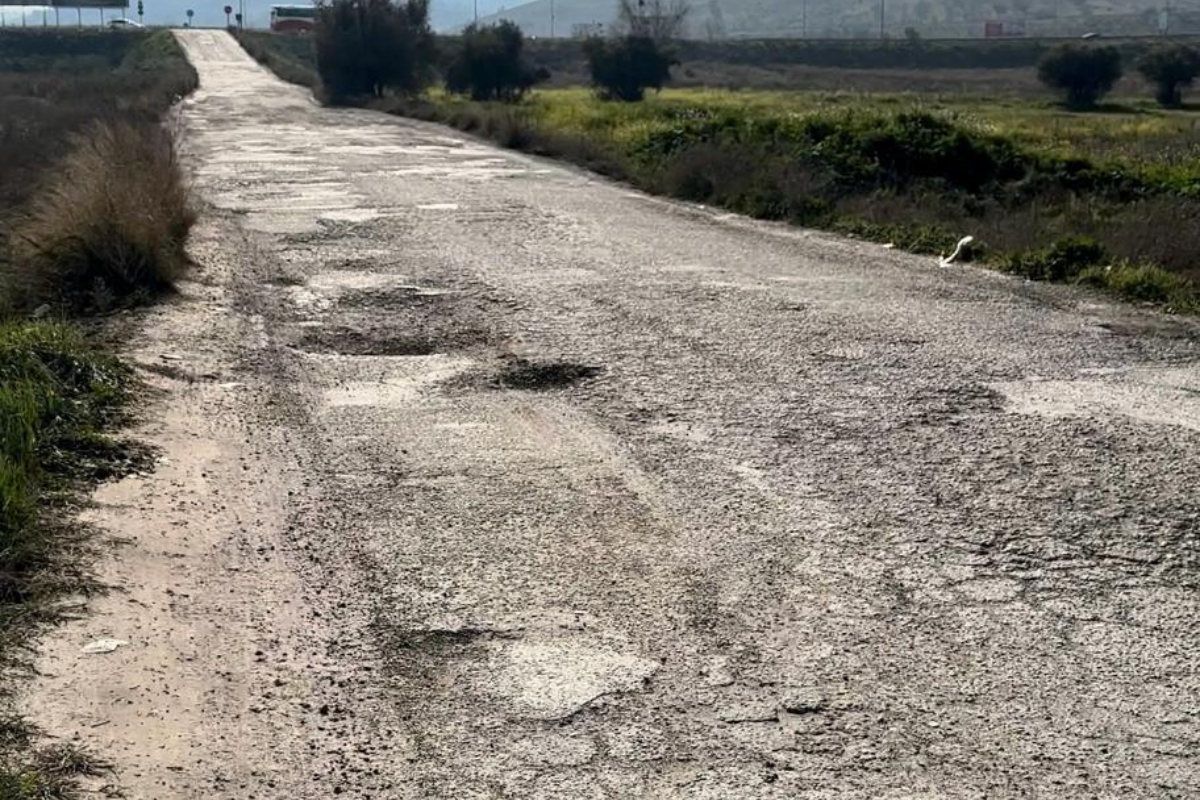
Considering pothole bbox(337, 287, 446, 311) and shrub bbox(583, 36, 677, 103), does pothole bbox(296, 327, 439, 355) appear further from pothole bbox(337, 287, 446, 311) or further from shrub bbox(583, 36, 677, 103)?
shrub bbox(583, 36, 677, 103)

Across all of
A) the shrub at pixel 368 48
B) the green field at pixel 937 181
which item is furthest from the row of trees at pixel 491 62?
the green field at pixel 937 181

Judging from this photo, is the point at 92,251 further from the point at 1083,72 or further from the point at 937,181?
the point at 1083,72

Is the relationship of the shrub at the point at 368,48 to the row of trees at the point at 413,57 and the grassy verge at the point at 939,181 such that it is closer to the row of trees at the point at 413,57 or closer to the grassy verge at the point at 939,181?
the row of trees at the point at 413,57

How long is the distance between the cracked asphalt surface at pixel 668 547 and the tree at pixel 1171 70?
188ft

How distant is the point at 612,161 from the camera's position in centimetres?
2209

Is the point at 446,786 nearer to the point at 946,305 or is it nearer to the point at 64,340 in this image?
the point at 64,340

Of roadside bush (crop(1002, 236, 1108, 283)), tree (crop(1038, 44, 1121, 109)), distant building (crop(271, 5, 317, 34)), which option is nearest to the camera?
roadside bush (crop(1002, 236, 1108, 283))

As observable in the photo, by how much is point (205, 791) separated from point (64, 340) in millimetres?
4563

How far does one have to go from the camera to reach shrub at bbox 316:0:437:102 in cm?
5159

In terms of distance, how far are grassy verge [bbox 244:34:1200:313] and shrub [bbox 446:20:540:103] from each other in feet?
77.7

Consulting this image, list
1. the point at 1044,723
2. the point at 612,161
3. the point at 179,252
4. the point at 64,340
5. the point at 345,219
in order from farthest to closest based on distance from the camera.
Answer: the point at 612,161 < the point at 345,219 < the point at 179,252 < the point at 64,340 < the point at 1044,723

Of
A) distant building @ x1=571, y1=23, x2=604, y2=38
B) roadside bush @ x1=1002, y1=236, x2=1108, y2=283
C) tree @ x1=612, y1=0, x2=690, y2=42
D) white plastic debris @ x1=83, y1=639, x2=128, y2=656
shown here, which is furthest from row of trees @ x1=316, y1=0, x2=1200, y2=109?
white plastic debris @ x1=83, y1=639, x2=128, y2=656

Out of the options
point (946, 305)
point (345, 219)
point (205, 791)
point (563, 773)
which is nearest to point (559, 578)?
point (563, 773)

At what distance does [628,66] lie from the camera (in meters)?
60.5
